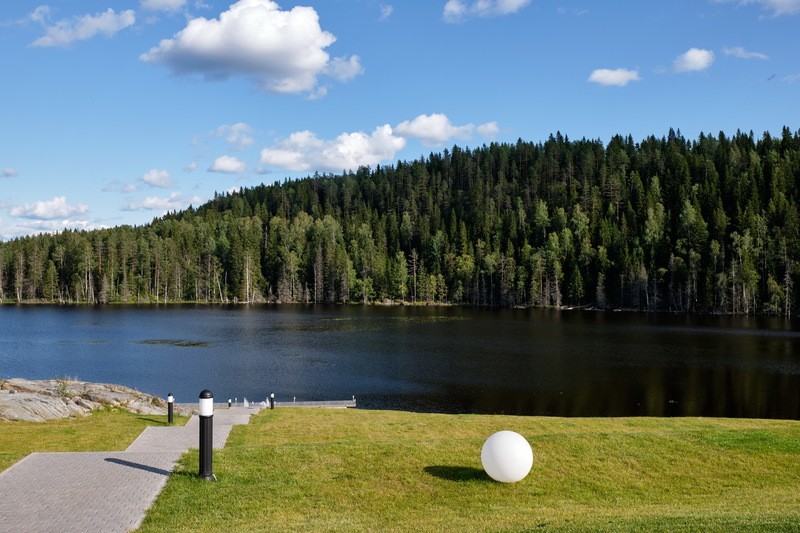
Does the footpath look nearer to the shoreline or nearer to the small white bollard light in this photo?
the small white bollard light

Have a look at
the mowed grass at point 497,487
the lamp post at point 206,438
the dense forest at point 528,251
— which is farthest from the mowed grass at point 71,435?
the dense forest at point 528,251

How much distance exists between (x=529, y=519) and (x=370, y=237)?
17347 centimetres

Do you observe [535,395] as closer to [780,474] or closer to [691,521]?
[780,474]

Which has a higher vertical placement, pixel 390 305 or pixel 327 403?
pixel 390 305

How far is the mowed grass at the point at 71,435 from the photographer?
16.1m

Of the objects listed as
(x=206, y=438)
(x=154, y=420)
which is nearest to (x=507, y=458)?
(x=206, y=438)

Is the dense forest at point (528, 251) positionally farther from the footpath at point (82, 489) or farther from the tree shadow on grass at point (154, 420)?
the footpath at point (82, 489)

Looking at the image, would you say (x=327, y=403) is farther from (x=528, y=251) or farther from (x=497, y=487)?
(x=528, y=251)

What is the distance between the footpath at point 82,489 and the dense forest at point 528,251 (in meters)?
133

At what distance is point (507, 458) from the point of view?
496 inches

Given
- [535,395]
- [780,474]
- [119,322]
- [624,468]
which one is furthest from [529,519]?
[119,322]

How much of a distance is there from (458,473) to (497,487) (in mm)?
1146

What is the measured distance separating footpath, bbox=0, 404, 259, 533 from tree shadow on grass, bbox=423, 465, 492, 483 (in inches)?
227

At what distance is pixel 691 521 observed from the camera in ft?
32.8
